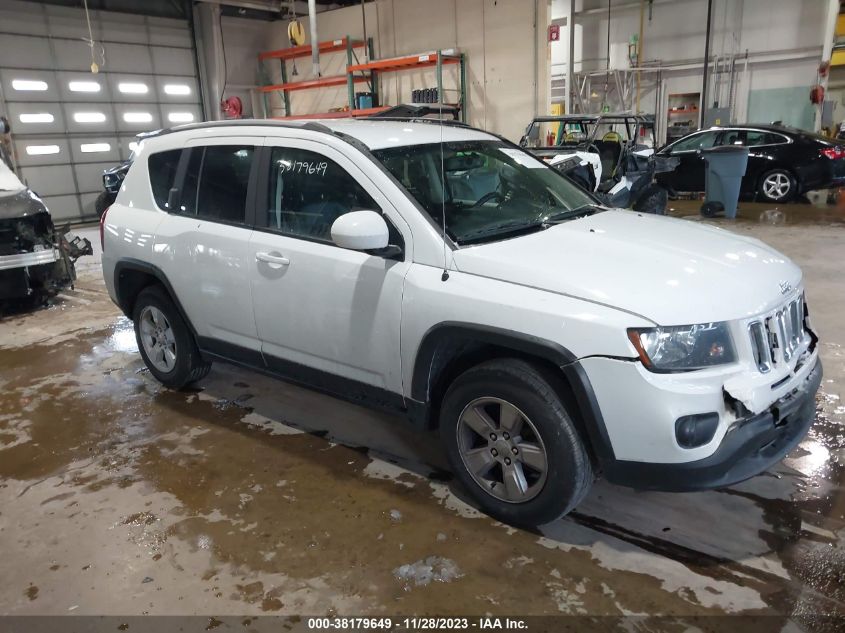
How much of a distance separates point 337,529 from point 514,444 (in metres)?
0.86

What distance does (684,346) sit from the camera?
7.63ft

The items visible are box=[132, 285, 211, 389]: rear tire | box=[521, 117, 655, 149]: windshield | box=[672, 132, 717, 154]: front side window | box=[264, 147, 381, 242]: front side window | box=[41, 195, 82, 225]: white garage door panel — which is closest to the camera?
box=[264, 147, 381, 242]: front side window

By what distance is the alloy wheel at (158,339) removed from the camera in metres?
4.30

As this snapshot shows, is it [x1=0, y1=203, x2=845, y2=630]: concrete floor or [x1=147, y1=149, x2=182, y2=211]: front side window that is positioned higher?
[x1=147, y1=149, x2=182, y2=211]: front side window

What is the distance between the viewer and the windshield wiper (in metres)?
3.23

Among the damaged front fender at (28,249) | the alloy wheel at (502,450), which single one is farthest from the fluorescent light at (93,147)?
the alloy wheel at (502,450)

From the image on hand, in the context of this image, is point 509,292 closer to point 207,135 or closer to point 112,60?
point 207,135

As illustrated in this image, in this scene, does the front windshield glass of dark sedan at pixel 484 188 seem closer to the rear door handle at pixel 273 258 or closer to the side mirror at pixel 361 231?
the side mirror at pixel 361 231

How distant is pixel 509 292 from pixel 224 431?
2.13 meters

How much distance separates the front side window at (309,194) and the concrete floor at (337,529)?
1.22 m

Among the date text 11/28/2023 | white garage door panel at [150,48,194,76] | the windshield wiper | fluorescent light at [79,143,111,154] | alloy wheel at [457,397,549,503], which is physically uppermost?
white garage door panel at [150,48,194,76]

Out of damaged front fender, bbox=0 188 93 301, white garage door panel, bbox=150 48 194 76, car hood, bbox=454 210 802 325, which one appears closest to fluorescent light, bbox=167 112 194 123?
white garage door panel, bbox=150 48 194 76

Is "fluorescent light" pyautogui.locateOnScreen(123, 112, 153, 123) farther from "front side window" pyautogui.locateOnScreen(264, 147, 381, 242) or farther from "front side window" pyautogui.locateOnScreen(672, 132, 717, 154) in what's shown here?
"front side window" pyautogui.locateOnScreen(264, 147, 381, 242)

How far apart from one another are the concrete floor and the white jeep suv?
33 cm
